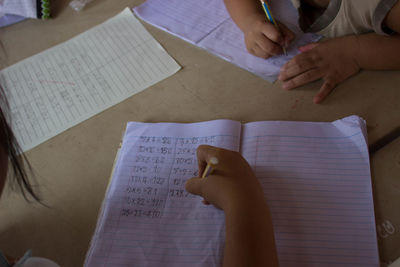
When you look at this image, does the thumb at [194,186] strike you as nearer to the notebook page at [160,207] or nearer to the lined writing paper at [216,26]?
the notebook page at [160,207]

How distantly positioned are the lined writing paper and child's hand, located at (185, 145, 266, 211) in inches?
9.7

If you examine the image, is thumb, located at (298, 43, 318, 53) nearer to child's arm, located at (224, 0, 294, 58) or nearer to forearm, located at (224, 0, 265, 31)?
child's arm, located at (224, 0, 294, 58)

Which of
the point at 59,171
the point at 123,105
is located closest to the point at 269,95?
the point at 123,105

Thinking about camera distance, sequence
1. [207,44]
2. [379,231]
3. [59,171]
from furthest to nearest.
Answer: [207,44]
[59,171]
[379,231]

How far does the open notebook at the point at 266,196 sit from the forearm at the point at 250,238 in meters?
0.03

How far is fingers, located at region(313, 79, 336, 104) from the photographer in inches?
23.6

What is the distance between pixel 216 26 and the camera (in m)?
0.78

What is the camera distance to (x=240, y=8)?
0.76 m

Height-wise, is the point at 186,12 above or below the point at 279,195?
above

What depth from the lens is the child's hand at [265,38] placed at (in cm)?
67

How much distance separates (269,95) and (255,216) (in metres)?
0.28

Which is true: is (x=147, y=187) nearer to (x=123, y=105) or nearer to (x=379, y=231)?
(x=123, y=105)

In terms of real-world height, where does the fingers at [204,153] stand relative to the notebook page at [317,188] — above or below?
above

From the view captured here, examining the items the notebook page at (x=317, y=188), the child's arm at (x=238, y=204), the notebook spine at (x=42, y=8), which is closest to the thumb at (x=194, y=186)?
the child's arm at (x=238, y=204)
